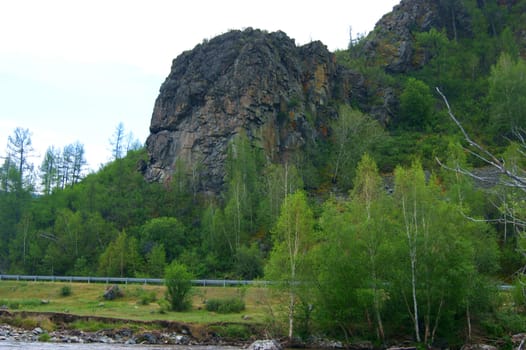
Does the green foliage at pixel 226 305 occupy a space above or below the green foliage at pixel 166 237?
below

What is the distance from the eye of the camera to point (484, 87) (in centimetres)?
11031

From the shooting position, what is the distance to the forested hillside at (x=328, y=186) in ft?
120

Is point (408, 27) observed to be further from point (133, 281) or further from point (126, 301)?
point (126, 301)

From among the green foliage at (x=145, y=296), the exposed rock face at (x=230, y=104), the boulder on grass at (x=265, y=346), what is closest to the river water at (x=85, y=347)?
the boulder on grass at (x=265, y=346)

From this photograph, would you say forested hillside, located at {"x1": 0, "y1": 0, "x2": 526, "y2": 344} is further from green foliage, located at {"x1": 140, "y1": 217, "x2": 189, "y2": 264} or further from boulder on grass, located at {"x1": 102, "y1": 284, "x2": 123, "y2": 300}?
boulder on grass, located at {"x1": 102, "y1": 284, "x2": 123, "y2": 300}

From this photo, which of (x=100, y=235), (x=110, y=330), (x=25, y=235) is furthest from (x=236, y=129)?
(x=110, y=330)

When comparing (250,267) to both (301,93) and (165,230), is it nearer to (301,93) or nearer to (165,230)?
(165,230)

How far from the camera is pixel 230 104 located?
88.6 m

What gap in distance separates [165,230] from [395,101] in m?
60.6

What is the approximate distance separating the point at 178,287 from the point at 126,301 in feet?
28.1

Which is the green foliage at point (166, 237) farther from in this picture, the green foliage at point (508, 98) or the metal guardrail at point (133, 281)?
the green foliage at point (508, 98)

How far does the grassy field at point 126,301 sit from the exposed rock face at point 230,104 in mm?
32201

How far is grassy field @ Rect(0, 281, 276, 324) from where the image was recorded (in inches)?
1674

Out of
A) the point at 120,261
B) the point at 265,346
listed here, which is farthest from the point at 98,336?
the point at 120,261
